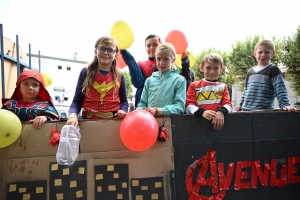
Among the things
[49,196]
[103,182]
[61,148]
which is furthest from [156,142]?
[49,196]

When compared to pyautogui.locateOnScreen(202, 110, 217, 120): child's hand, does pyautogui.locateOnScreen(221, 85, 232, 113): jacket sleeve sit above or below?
above

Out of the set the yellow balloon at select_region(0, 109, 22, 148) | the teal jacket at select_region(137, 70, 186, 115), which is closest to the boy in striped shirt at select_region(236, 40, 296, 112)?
the teal jacket at select_region(137, 70, 186, 115)

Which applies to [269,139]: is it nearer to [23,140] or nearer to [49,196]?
[49,196]

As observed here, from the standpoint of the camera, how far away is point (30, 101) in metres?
2.49

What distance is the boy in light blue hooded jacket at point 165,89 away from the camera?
240cm

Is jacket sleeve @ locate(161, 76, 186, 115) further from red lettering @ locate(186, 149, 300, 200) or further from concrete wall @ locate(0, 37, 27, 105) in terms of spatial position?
concrete wall @ locate(0, 37, 27, 105)

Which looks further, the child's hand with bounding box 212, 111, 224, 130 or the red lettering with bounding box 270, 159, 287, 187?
the red lettering with bounding box 270, 159, 287, 187

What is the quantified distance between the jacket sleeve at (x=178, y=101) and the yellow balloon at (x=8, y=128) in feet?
4.36

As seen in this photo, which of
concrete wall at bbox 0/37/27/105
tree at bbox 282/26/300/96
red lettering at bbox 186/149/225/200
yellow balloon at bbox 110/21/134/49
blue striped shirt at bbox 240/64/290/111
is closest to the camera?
red lettering at bbox 186/149/225/200

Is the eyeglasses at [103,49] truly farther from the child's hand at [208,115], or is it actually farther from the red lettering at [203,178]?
the red lettering at [203,178]

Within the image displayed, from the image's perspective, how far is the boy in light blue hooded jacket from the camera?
2398 millimetres

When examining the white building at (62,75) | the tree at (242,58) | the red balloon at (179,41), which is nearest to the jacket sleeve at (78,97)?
the red balloon at (179,41)

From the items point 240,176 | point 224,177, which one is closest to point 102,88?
point 224,177

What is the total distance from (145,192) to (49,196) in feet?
2.94
